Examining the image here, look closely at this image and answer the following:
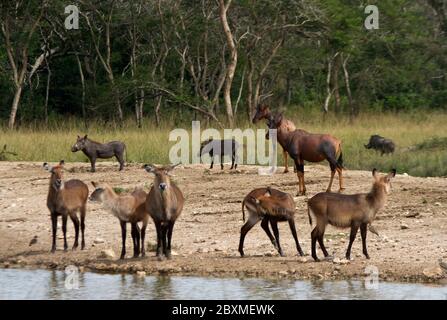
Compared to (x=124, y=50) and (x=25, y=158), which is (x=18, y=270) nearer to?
(x=25, y=158)

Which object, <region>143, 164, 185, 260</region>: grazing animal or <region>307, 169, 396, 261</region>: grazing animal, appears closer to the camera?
<region>307, 169, 396, 261</region>: grazing animal

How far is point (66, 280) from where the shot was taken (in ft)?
34.7

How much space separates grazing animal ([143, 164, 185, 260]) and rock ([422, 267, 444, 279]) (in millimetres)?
2452

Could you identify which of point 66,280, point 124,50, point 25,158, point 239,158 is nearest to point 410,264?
point 66,280

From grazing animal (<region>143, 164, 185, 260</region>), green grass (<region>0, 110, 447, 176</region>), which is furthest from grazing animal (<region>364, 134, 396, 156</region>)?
grazing animal (<region>143, 164, 185, 260</region>)

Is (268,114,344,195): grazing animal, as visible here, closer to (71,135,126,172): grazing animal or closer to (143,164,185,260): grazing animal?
(71,135,126,172): grazing animal

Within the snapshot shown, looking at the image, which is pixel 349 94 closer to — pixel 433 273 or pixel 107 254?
pixel 107 254

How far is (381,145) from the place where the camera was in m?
19.7

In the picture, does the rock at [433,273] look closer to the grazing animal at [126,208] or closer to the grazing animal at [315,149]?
the grazing animal at [126,208]

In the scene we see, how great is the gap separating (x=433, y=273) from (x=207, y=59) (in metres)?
22.5

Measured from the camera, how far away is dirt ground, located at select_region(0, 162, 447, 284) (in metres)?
10.3

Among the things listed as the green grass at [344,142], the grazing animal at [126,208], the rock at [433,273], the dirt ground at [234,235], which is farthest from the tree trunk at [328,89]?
the rock at [433,273]

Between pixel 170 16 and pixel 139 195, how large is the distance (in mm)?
20314

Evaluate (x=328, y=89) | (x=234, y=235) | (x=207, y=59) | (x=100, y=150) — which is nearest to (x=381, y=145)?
(x=100, y=150)
